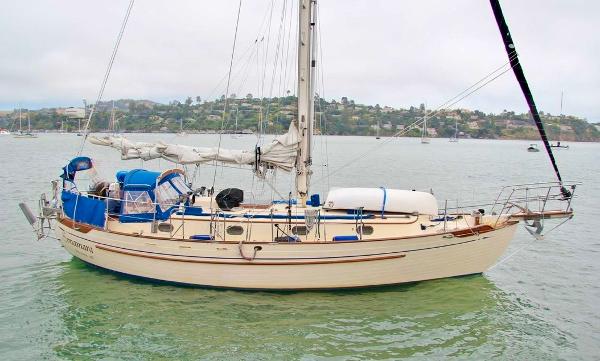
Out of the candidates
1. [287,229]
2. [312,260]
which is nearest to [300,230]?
[287,229]

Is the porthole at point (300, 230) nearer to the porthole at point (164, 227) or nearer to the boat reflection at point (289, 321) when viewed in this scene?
the boat reflection at point (289, 321)

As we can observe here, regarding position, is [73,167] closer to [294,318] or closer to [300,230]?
[300,230]

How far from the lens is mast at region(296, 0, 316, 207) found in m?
15.9

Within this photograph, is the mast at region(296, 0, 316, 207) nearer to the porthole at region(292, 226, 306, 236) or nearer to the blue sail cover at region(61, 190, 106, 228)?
the porthole at region(292, 226, 306, 236)

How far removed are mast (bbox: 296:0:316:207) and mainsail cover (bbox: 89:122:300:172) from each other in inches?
11.0

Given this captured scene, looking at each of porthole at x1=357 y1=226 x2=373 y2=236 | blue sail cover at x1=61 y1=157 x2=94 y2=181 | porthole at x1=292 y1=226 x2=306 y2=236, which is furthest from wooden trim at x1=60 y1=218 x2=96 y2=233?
porthole at x1=357 y1=226 x2=373 y2=236

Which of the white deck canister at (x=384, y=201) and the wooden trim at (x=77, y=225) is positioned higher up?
the white deck canister at (x=384, y=201)

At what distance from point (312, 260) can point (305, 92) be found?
5.53 metres

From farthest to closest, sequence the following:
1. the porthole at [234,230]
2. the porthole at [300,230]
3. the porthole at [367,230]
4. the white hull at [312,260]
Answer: the porthole at [234,230]
the porthole at [300,230]
the porthole at [367,230]
the white hull at [312,260]

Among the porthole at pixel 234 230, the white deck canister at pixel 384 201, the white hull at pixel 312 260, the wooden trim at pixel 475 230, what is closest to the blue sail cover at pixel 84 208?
Answer: the white hull at pixel 312 260

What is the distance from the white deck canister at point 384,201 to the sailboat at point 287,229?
3 centimetres

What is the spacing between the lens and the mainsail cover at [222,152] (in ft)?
55.0

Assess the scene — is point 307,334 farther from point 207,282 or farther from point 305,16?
point 305,16

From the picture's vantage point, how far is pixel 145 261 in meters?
15.3
